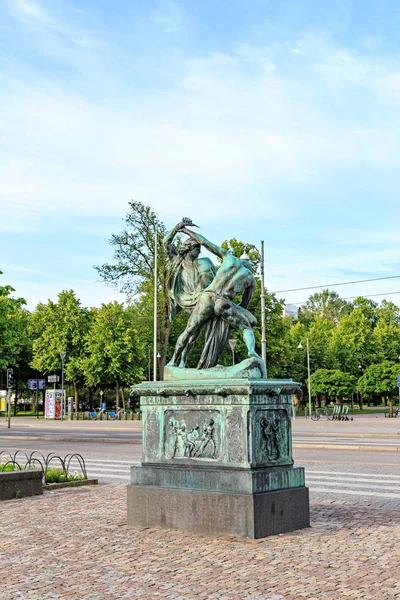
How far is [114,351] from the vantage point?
59.4m

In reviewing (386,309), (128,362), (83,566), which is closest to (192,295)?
(83,566)

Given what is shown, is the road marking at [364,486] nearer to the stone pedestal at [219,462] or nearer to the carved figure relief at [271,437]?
the stone pedestal at [219,462]

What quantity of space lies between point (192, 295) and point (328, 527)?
3.17 meters

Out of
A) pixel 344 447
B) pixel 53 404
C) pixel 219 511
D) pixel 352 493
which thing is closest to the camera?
pixel 219 511

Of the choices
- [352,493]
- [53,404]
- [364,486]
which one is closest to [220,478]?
[352,493]

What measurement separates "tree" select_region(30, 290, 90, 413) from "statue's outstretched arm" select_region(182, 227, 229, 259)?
182ft

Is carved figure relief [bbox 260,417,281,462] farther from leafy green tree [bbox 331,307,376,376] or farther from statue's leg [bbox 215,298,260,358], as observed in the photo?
leafy green tree [bbox 331,307,376,376]

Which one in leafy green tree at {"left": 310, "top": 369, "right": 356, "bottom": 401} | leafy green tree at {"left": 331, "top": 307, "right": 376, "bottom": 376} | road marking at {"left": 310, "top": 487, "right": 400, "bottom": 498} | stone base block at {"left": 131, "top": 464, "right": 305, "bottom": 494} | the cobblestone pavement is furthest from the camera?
leafy green tree at {"left": 331, "top": 307, "right": 376, "bottom": 376}

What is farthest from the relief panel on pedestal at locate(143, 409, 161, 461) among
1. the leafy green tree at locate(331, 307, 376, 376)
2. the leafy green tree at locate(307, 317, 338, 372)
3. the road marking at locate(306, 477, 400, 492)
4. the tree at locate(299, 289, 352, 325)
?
the tree at locate(299, 289, 352, 325)

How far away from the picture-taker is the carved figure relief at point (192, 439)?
780 cm

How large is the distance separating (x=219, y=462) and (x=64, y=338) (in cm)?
5965

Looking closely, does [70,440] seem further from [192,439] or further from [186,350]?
[192,439]

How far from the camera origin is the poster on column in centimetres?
5319

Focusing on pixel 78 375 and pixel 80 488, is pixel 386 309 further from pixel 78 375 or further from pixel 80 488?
pixel 80 488
